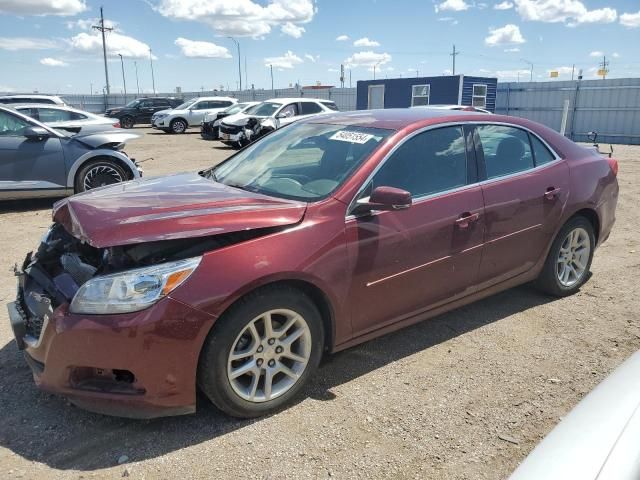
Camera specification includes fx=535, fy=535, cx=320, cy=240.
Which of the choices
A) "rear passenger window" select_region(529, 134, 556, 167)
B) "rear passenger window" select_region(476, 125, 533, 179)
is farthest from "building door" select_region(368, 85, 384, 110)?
"rear passenger window" select_region(476, 125, 533, 179)

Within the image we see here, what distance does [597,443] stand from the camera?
5.33 feet

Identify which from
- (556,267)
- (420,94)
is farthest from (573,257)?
(420,94)

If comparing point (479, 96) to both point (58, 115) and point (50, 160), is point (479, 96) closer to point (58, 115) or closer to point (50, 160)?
point (58, 115)

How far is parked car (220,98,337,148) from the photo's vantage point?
17344mm

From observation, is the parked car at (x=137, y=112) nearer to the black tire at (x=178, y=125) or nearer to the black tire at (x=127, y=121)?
the black tire at (x=127, y=121)

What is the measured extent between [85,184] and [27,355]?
5.77 meters

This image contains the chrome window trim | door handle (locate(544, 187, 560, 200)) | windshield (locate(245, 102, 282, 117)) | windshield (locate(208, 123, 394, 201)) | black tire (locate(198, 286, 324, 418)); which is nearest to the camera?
black tire (locate(198, 286, 324, 418))

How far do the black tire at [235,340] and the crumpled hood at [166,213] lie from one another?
384 millimetres

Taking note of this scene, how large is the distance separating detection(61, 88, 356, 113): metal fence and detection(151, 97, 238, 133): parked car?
27.4ft

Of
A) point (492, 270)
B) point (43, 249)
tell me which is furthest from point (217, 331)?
point (492, 270)

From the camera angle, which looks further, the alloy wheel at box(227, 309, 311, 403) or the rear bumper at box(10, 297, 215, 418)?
the alloy wheel at box(227, 309, 311, 403)

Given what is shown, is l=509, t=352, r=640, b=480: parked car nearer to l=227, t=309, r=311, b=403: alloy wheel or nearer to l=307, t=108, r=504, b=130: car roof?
l=227, t=309, r=311, b=403: alloy wheel

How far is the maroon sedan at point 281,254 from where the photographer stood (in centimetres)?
256

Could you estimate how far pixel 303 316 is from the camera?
293 centimetres
